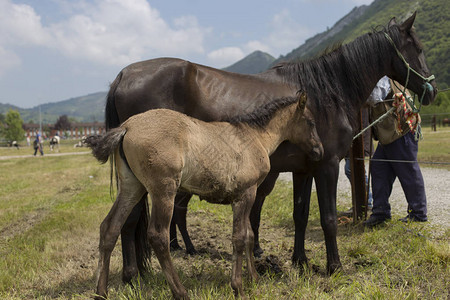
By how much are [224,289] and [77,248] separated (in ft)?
9.11

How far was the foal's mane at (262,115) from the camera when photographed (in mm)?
3555

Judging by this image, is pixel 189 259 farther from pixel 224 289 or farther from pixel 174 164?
pixel 174 164

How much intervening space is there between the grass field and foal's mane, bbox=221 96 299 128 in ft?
5.12

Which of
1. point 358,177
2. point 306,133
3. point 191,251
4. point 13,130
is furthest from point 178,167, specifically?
point 13,130

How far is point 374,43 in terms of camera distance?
429 cm

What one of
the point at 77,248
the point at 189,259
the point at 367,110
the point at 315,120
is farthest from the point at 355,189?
the point at 77,248

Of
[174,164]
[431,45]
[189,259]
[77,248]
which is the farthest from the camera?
[431,45]

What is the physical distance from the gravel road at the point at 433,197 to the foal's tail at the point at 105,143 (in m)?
4.47

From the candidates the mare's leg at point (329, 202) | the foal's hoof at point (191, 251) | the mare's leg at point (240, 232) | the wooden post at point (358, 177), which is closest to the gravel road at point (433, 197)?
the wooden post at point (358, 177)

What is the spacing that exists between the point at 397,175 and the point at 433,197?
223cm

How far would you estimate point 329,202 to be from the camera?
156 inches

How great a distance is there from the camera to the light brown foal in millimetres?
2893

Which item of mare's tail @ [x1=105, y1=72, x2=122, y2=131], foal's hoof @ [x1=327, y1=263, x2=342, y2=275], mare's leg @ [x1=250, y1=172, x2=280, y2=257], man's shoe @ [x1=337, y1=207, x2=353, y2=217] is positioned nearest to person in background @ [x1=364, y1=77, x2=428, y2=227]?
man's shoe @ [x1=337, y1=207, x2=353, y2=217]

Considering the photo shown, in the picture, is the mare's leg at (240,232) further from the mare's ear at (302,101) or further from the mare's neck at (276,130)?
the mare's ear at (302,101)
